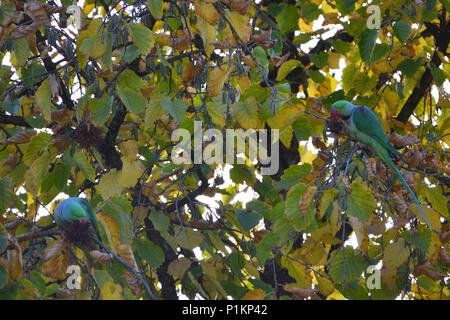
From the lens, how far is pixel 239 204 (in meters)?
4.77

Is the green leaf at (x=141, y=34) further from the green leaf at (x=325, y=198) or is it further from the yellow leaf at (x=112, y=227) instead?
the green leaf at (x=325, y=198)

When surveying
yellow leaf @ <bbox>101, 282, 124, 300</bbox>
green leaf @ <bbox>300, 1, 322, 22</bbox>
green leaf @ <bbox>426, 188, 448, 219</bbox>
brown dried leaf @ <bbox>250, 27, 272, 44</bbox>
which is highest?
green leaf @ <bbox>300, 1, 322, 22</bbox>

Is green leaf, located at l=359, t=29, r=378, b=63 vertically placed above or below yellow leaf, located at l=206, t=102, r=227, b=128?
above

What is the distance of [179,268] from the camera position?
371 centimetres

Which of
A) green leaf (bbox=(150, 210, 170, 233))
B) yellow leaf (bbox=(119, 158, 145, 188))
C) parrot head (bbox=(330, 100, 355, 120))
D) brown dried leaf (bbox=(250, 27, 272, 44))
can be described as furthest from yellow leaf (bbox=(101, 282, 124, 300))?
brown dried leaf (bbox=(250, 27, 272, 44))

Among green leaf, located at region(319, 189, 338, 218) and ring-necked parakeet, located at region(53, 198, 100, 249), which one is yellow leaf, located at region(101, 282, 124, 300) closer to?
ring-necked parakeet, located at region(53, 198, 100, 249)

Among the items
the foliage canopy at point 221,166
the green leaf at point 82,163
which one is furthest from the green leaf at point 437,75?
the green leaf at point 82,163

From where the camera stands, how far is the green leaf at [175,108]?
3012mm

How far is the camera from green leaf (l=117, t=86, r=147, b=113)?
311 centimetres

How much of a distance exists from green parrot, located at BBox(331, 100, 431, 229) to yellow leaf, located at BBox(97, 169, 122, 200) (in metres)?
1.25

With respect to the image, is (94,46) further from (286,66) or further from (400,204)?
(400,204)

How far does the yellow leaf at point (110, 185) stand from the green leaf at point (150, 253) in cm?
39

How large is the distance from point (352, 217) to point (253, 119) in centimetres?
67

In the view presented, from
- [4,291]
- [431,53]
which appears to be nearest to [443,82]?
[431,53]
